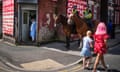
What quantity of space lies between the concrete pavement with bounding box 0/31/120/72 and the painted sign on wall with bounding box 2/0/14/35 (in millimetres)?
2195

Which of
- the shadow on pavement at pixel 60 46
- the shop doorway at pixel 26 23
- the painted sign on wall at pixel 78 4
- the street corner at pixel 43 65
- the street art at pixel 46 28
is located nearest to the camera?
the street corner at pixel 43 65

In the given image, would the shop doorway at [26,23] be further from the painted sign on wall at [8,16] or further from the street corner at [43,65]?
the street corner at [43,65]

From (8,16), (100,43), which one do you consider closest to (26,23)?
(8,16)

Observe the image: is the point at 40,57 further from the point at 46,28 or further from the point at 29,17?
the point at 29,17

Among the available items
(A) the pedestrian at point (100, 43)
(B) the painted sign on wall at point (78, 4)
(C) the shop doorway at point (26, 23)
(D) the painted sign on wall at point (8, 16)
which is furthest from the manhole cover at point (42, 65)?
(B) the painted sign on wall at point (78, 4)

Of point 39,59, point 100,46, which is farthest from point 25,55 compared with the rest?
point 100,46

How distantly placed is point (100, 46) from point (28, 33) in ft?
35.8

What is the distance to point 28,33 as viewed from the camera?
23953 mm

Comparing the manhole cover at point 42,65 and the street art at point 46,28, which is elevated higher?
the street art at point 46,28

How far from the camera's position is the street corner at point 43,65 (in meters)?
15.9

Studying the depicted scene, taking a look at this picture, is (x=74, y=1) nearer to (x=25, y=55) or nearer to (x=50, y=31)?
(x=50, y=31)

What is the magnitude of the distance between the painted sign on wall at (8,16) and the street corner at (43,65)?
7.15 m

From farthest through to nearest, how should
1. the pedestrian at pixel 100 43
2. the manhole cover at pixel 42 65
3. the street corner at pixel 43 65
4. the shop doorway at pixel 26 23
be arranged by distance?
the shop doorway at pixel 26 23, the manhole cover at pixel 42 65, the street corner at pixel 43 65, the pedestrian at pixel 100 43

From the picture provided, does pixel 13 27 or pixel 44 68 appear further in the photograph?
pixel 13 27
